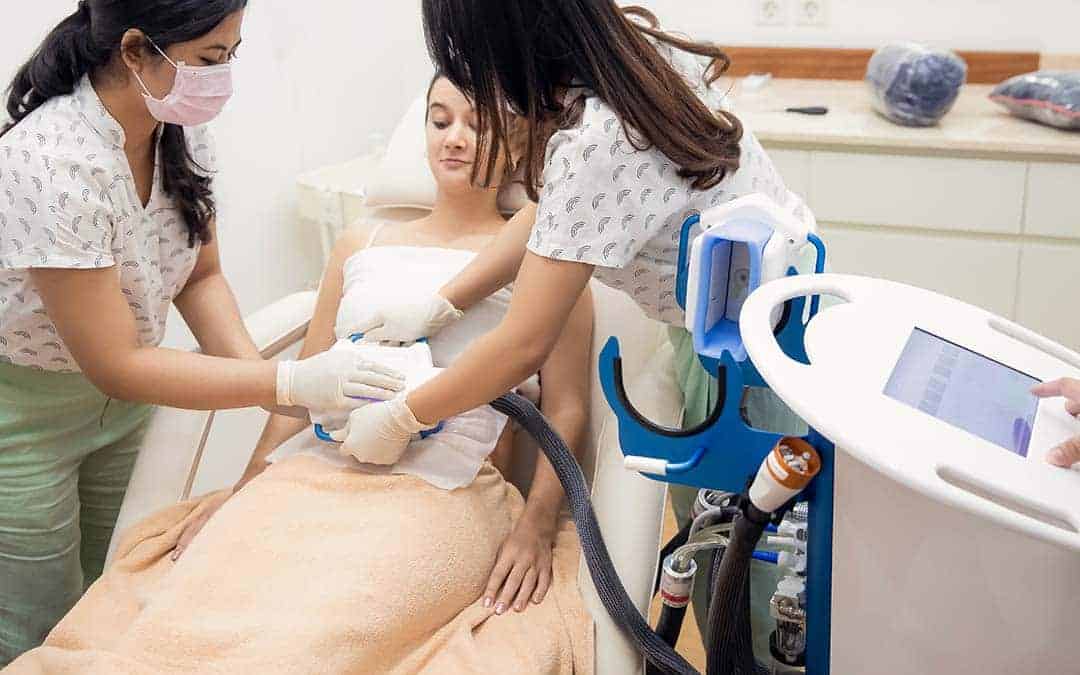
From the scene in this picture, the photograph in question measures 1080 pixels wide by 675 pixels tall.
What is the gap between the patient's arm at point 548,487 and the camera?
142cm

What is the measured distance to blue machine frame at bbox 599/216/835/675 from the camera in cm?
91

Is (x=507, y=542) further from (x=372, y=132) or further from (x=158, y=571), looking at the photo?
(x=372, y=132)

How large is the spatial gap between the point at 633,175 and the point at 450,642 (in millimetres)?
640

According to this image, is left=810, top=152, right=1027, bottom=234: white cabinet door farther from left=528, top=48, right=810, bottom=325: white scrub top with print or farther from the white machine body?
the white machine body

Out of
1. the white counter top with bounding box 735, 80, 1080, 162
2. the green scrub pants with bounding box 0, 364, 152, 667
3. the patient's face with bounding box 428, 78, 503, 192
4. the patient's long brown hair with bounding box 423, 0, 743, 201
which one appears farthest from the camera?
the white counter top with bounding box 735, 80, 1080, 162

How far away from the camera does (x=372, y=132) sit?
316cm

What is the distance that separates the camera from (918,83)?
8.09ft

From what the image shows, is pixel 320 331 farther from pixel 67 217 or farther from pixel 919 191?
pixel 919 191

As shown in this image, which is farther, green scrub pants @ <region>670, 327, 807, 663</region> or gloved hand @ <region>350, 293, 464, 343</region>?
gloved hand @ <region>350, 293, 464, 343</region>

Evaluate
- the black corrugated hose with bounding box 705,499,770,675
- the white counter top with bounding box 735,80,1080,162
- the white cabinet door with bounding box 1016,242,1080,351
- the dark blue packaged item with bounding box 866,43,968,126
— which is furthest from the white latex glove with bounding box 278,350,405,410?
the white cabinet door with bounding box 1016,242,1080,351

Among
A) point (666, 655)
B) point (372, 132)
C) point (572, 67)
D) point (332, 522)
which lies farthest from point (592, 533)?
point (372, 132)

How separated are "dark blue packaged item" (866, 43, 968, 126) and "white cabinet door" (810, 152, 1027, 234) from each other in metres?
0.12

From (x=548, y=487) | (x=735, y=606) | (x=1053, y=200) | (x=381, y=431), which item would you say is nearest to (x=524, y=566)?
(x=548, y=487)

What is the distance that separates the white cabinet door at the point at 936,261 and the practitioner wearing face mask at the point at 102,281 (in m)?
1.59
